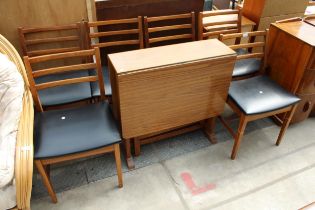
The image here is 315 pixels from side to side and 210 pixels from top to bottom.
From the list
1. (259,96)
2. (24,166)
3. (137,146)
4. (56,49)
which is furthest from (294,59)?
(24,166)

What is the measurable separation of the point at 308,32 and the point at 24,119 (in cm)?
206

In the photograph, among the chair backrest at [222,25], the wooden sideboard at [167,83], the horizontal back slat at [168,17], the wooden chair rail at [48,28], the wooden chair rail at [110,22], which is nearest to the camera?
the wooden sideboard at [167,83]

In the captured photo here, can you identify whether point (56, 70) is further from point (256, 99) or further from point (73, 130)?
point (256, 99)

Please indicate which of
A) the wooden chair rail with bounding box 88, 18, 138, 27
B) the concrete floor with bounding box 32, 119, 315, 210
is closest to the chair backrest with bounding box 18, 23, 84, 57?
the wooden chair rail with bounding box 88, 18, 138, 27

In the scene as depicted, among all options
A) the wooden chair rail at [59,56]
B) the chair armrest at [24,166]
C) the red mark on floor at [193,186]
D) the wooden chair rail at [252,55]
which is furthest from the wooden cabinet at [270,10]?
the chair armrest at [24,166]

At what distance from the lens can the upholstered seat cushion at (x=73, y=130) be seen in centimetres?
143

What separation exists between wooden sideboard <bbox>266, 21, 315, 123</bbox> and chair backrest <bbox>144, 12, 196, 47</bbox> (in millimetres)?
675

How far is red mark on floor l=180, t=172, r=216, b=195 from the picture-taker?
5.86 ft

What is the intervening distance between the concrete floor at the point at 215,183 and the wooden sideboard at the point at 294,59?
18.0 inches

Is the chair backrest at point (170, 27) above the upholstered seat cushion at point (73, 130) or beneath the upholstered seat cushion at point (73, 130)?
above

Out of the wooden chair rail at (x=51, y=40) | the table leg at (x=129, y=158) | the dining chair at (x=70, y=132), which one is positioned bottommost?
the table leg at (x=129, y=158)

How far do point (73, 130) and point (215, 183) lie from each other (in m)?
1.04

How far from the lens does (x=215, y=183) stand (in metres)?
1.84

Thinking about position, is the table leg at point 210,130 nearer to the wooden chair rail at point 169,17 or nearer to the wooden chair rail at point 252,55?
the wooden chair rail at point 252,55
